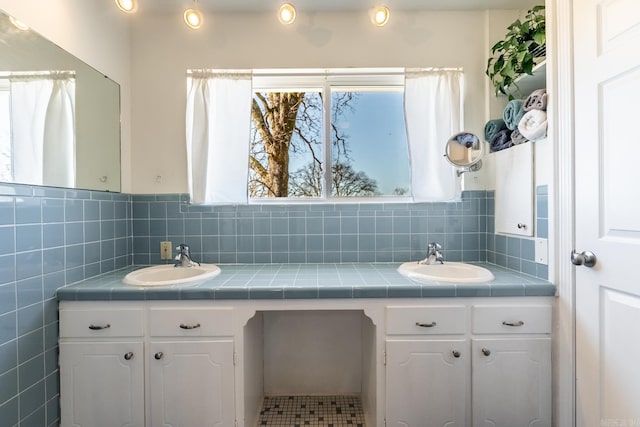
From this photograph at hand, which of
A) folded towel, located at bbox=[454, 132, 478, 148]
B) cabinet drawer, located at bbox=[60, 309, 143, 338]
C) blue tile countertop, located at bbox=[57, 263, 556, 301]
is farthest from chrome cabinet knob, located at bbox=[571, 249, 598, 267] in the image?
cabinet drawer, located at bbox=[60, 309, 143, 338]

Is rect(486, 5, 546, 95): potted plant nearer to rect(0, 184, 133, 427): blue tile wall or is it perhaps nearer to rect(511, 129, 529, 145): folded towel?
rect(511, 129, 529, 145): folded towel

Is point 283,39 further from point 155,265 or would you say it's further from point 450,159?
point 155,265

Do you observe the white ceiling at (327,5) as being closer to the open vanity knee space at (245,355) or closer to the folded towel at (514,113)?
the folded towel at (514,113)

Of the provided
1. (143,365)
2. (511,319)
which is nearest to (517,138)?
(511,319)

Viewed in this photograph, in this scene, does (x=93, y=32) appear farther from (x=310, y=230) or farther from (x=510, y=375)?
(x=510, y=375)

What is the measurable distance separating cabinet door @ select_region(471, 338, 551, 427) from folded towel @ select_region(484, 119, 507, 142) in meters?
1.18

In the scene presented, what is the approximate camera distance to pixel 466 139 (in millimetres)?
1824

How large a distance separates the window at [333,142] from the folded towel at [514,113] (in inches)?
23.7

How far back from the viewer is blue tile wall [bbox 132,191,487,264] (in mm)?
1965

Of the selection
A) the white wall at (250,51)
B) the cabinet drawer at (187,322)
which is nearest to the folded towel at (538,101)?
the white wall at (250,51)

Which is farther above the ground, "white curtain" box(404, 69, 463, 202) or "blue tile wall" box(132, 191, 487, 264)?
"white curtain" box(404, 69, 463, 202)

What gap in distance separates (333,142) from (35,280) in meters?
1.72

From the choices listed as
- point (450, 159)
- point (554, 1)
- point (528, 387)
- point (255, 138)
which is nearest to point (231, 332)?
point (255, 138)

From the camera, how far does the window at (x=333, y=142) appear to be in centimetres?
207
